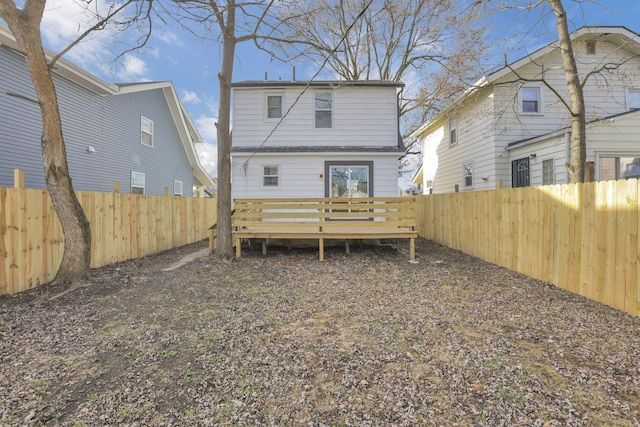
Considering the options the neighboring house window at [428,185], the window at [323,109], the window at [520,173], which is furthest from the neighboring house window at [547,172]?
the neighboring house window at [428,185]

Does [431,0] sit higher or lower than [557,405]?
higher

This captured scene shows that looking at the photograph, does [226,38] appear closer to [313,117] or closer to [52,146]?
[313,117]

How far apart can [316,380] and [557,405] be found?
1.72 m

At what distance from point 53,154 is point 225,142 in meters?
3.22

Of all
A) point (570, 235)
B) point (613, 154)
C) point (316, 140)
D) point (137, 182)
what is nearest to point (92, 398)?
point (570, 235)

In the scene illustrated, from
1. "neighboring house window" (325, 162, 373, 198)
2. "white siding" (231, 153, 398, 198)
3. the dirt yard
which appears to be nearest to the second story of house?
"white siding" (231, 153, 398, 198)

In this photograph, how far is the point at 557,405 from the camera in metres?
2.14

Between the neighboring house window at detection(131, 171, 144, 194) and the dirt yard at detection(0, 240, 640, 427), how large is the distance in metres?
9.28

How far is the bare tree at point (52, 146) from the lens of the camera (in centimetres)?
470

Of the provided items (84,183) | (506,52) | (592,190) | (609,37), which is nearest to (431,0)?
(609,37)

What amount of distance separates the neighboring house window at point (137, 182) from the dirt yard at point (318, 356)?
928 cm

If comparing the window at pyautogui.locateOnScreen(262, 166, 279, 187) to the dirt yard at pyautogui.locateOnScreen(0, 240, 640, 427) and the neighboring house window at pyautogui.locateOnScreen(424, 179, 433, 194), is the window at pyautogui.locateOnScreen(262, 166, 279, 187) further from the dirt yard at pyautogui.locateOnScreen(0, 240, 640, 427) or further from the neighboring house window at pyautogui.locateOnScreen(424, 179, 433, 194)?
the neighboring house window at pyautogui.locateOnScreen(424, 179, 433, 194)

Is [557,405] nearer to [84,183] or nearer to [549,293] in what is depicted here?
[549,293]

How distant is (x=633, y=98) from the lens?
10.7 meters
